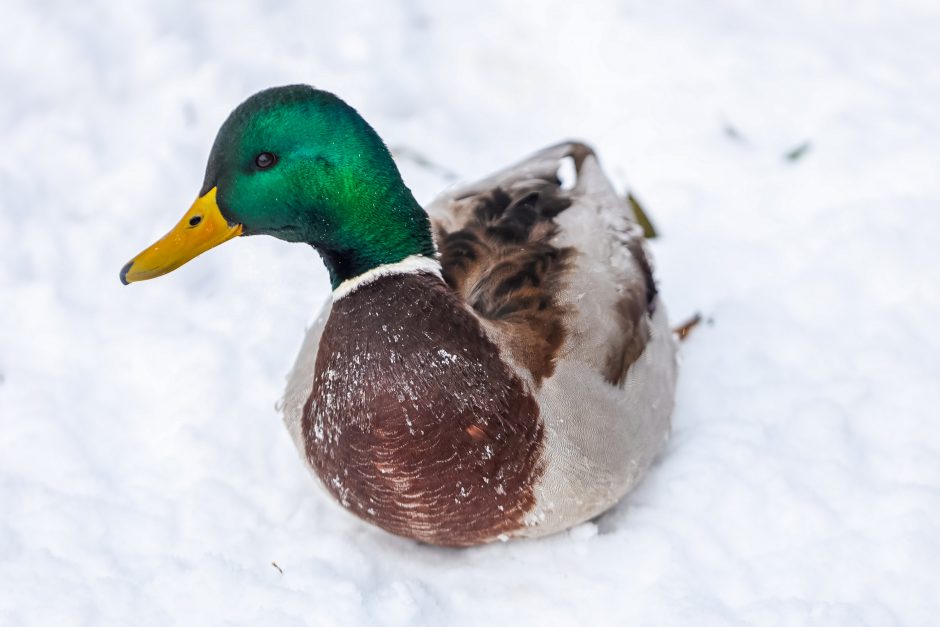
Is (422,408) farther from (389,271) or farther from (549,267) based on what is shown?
(549,267)

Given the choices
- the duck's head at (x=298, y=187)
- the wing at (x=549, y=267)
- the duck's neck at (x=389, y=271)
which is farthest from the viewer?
the wing at (x=549, y=267)

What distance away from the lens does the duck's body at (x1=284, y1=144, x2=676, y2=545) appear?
2.62 m

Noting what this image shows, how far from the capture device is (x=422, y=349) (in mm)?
2607

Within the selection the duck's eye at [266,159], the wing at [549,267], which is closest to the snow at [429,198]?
the wing at [549,267]

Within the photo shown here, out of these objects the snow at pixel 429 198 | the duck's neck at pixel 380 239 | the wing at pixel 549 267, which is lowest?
the snow at pixel 429 198

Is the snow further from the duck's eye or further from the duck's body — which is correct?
the duck's eye

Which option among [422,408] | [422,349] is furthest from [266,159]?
[422,408]

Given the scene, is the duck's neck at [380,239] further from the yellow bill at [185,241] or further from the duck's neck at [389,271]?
the yellow bill at [185,241]

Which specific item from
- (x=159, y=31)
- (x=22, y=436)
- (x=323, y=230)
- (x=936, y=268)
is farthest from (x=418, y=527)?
(x=159, y=31)

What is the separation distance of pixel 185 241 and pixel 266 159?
0.85 feet

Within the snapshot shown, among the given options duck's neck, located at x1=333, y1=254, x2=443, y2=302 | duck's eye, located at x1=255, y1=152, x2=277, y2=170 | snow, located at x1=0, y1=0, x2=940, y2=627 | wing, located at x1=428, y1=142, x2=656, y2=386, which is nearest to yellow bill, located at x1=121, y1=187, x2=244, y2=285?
duck's eye, located at x1=255, y1=152, x2=277, y2=170

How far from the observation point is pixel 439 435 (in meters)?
2.61

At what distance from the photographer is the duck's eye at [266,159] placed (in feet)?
8.38

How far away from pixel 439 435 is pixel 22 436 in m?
1.34
